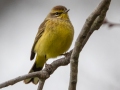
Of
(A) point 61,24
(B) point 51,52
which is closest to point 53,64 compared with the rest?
(B) point 51,52

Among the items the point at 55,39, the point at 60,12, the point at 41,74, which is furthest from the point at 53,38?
the point at 41,74

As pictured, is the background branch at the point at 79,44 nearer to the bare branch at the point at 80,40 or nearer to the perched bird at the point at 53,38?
the bare branch at the point at 80,40

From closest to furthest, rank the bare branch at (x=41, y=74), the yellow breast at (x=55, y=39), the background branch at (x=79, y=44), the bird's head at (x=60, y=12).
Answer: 1. the background branch at (x=79, y=44)
2. the bare branch at (x=41, y=74)
3. the yellow breast at (x=55, y=39)
4. the bird's head at (x=60, y=12)

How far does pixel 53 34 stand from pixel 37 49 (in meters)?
0.56

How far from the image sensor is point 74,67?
143 inches

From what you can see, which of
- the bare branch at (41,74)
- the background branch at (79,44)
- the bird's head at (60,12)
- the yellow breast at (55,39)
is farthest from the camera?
the bird's head at (60,12)

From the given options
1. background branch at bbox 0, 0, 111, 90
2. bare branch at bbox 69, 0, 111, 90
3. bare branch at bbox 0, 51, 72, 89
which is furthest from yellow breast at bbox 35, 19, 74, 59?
bare branch at bbox 69, 0, 111, 90

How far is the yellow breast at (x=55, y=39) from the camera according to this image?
5.57m

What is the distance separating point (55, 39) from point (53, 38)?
0.04 m

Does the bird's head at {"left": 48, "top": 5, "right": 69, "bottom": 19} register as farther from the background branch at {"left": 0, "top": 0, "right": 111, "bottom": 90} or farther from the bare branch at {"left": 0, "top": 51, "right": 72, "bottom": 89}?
the background branch at {"left": 0, "top": 0, "right": 111, "bottom": 90}

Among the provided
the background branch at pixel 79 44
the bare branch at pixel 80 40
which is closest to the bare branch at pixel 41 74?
the background branch at pixel 79 44

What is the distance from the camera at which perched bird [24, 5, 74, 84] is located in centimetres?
559

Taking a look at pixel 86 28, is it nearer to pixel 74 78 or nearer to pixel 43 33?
pixel 74 78

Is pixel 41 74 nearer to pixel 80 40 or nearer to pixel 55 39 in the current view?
pixel 80 40
